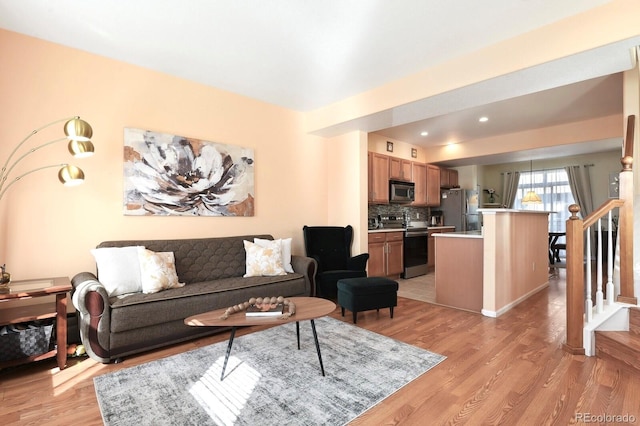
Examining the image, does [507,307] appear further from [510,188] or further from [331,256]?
[510,188]

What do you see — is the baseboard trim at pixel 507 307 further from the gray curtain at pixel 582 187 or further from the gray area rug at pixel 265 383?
the gray curtain at pixel 582 187

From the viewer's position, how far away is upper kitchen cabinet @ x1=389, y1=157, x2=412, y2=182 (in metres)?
5.86

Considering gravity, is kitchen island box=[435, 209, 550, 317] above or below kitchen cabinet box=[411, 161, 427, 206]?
below

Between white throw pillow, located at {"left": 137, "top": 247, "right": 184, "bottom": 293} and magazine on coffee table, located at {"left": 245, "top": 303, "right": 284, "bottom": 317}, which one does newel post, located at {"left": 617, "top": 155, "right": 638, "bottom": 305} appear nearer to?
magazine on coffee table, located at {"left": 245, "top": 303, "right": 284, "bottom": 317}

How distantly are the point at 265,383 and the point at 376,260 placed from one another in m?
3.32

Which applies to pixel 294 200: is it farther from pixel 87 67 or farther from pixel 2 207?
pixel 2 207

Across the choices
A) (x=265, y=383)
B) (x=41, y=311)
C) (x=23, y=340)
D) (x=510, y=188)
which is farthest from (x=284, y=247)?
(x=510, y=188)

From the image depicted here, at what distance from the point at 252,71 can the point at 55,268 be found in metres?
2.72

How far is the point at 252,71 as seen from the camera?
336 centimetres

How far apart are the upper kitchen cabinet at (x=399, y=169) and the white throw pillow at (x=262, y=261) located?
3169mm

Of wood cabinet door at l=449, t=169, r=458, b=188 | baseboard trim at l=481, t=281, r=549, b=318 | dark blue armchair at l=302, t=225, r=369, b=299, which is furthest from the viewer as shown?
wood cabinet door at l=449, t=169, r=458, b=188

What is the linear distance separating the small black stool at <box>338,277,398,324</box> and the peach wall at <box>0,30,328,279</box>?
5.15ft

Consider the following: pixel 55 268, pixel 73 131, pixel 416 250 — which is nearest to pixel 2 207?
pixel 55 268

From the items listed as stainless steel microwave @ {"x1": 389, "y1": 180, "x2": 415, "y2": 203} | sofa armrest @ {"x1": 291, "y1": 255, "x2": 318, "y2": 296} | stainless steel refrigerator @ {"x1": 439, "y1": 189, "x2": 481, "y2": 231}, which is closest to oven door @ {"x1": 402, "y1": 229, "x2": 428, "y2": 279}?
stainless steel microwave @ {"x1": 389, "y1": 180, "x2": 415, "y2": 203}
